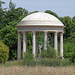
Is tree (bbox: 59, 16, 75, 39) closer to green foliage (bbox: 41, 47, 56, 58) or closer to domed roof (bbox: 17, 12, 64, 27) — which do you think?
domed roof (bbox: 17, 12, 64, 27)

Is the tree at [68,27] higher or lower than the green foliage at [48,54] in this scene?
lower

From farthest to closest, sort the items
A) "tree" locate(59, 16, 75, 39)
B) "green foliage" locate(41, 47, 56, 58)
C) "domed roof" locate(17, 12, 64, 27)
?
"tree" locate(59, 16, 75, 39), "domed roof" locate(17, 12, 64, 27), "green foliage" locate(41, 47, 56, 58)

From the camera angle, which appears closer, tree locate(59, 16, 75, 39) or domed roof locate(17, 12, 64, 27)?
domed roof locate(17, 12, 64, 27)

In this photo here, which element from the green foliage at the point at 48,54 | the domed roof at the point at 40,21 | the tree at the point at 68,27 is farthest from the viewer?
the tree at the point at 68,27

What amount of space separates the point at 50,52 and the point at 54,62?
306 inches

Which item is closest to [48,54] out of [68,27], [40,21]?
[40,21]

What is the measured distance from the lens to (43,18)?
67.2 meters

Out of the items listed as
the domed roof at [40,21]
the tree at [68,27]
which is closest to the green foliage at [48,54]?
the domed roof at [40,21]

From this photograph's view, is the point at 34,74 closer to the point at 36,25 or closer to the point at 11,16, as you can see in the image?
the point at 36,25

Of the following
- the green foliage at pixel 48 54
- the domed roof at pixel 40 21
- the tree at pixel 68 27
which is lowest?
the tree at pixel 68 27

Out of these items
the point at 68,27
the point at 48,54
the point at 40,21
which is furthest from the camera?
the point at 68,27

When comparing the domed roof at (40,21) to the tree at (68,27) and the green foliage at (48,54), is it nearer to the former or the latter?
the green foliage at (48,54)

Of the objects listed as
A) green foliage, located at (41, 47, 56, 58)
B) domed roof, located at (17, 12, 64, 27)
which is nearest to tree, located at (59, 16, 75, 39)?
domed roof, located at (17, 12, 64, 27)

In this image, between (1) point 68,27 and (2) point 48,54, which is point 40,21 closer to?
(2) point 48,54
